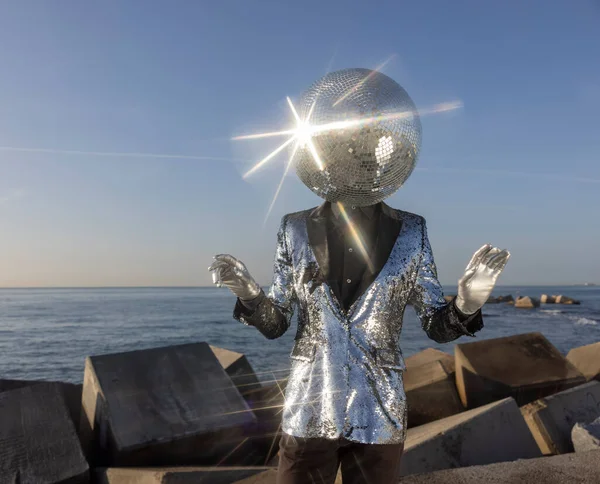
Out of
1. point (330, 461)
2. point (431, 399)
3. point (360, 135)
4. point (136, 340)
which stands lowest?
point (136, 340)

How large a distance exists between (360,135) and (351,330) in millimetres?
668

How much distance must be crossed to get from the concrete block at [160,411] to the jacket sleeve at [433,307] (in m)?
2.68

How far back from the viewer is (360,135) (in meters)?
1.41

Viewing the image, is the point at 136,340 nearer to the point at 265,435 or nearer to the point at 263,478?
the point at 265,435

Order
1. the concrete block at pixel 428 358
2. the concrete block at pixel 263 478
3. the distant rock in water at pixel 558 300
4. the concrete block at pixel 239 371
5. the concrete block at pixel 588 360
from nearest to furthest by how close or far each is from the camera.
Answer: the concrete block at pixel 263 478
the concrete block at pixel 239 371
the concrete block at pixel 588 360
the concrete block at pixel 428 358
the distant rock in water at pixel 558 300

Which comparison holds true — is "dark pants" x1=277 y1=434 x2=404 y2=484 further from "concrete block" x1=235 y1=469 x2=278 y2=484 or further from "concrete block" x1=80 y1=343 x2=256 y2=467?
"concrete block" x1=80 y1=343 x2=256 y2=467

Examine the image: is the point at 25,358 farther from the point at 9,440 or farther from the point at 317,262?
the point at 317,262

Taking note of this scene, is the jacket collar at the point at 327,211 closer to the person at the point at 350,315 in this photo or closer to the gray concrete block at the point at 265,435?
the person at the point at 350,315

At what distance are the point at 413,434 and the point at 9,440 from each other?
9.98 feet

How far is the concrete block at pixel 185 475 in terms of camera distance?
2.95 meters

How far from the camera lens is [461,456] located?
3.46 meters

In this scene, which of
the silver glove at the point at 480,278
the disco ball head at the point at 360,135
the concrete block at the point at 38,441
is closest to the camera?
the disco ball head at the point at 360,135

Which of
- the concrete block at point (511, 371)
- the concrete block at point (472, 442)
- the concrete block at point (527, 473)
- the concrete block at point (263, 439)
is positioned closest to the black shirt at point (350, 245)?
the concrete block at point (527, 473)

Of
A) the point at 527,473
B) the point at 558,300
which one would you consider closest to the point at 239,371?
the point at 527,473
